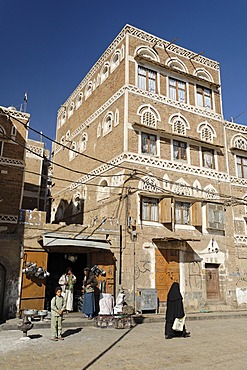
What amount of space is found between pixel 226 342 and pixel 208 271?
862 cm

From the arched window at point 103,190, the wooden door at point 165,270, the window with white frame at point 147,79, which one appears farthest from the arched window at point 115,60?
the wooden door at point 165,270

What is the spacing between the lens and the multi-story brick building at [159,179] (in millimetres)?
15859

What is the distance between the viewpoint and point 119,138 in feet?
58.0

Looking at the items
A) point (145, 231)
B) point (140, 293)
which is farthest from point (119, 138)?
point (140, 293)

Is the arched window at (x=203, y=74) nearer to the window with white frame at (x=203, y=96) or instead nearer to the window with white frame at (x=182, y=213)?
the window with white frame at (x=203, y=96)

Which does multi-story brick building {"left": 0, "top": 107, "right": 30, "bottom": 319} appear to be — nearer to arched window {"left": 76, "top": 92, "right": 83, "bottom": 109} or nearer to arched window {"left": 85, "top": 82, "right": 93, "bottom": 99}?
arched window {"left": 85, "top": 82, "right": 93, "bottom": 99}

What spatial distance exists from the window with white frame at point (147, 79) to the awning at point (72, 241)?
30.3 feet

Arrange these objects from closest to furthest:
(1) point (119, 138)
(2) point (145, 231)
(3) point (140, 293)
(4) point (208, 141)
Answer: (3) point (140, 293) < (2) point (145, 231) < (1) point (119, 138) < (4) point (208, 141)

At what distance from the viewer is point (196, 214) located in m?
18.0

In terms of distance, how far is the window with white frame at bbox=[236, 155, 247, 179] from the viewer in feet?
70.3

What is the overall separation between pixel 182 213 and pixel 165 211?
5.64 ft

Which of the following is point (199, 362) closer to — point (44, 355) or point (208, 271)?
point (44, 355)

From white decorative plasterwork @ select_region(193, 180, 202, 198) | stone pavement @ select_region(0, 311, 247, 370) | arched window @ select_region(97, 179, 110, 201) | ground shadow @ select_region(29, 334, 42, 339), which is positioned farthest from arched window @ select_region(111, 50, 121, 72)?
ground shadow @ select_region(29, 334, 42, 339)

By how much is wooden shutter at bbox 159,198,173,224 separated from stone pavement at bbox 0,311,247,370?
5.87m
